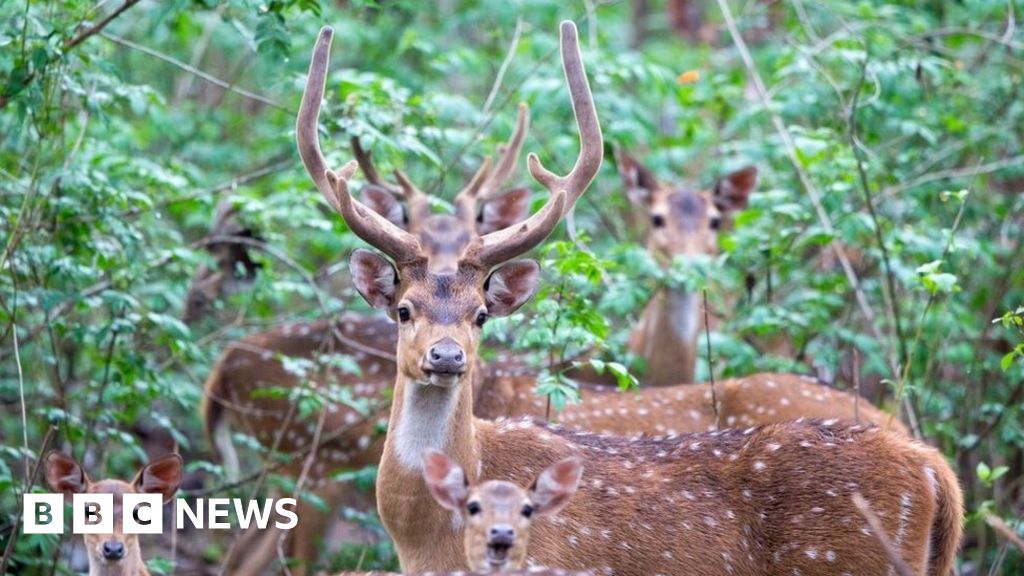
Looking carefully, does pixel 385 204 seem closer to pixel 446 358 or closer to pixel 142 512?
pixel 142 512

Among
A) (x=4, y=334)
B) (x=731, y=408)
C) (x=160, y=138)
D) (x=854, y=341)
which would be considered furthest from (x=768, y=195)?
(x=160, y=138)

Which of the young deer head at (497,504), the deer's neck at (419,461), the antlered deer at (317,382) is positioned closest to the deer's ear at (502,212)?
Result: the antlered deer at (317,382)

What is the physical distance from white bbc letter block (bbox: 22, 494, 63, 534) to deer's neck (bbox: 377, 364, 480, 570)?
4.31 ft

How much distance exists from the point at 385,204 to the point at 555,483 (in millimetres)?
4082

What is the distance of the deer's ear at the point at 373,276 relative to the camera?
20.2 feet

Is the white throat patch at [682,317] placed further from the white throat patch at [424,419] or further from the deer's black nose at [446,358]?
the deer's black nose at [446,358]

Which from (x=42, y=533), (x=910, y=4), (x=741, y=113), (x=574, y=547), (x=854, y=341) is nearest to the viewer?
(x=574, y=547)

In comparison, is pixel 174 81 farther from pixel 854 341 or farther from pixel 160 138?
pixel 854 341

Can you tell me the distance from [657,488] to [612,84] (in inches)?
184

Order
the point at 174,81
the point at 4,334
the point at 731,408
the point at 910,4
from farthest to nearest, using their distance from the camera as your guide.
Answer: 1. the point at 174,81
2. the point at 910,4
3. the point at 731,408
4. the point at 4,334

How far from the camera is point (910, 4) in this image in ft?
37.6

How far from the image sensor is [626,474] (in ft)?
20.3

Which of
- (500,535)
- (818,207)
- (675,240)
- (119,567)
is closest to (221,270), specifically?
(675,240)

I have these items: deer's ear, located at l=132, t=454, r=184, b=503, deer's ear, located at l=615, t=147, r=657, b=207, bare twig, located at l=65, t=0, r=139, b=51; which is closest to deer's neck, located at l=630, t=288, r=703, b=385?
deer's ear, located at l=615, t=147, r=657, b=207
